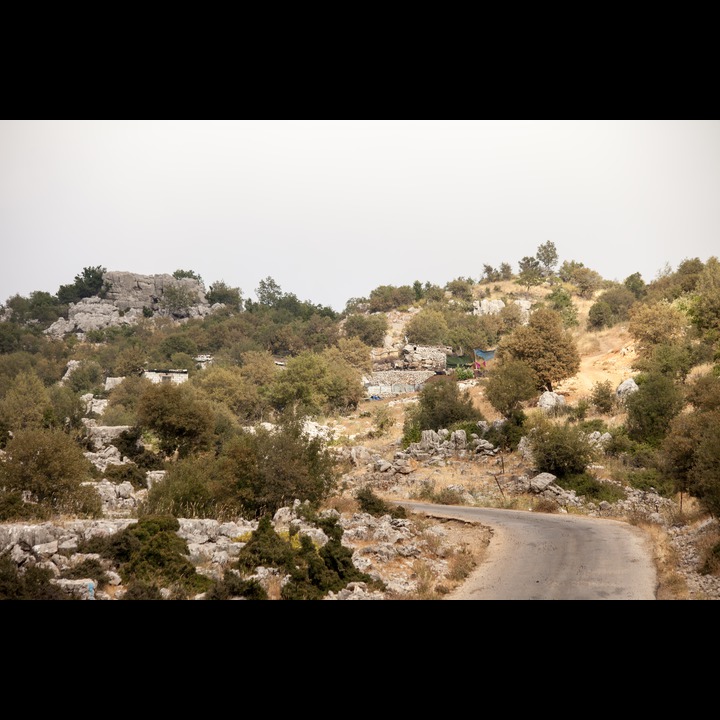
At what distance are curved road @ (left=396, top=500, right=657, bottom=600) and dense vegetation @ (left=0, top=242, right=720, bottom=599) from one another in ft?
7.53

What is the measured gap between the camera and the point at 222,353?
76438 mm

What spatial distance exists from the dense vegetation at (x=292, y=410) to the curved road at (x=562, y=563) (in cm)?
230

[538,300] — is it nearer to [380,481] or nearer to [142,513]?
[380,481]

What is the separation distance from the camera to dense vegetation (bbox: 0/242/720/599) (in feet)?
49.2

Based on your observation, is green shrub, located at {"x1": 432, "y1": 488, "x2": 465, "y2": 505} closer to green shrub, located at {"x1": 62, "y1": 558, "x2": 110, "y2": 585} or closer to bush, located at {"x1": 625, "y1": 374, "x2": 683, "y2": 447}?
bush, located at {"x1": 625, "y1": 374, "x2": 683, "y2": 447}

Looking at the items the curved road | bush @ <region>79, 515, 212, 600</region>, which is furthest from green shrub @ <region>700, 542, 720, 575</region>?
bush @ <region>79, 515, 212, 600</region>

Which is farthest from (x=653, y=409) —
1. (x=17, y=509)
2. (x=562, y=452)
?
(x=17, y=509)

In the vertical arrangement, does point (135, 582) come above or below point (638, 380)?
below

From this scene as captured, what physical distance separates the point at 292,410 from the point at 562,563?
→ 671 inches

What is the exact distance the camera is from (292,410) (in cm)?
2802
